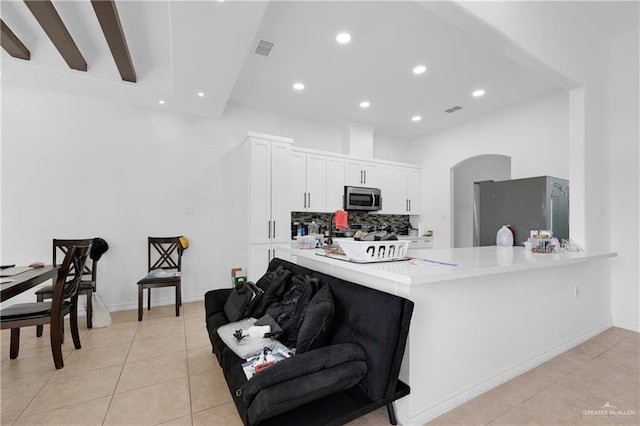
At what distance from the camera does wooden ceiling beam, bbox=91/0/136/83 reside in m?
2.16

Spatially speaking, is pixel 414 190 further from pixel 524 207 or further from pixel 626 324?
pixel 626 324

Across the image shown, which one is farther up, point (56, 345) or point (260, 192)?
point (260, 192)

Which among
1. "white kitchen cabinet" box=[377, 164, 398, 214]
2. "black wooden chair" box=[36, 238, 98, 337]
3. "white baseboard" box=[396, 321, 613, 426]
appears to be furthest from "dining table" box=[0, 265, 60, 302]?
"white kitchen cabinet" box=[377, 164, 398, 214]

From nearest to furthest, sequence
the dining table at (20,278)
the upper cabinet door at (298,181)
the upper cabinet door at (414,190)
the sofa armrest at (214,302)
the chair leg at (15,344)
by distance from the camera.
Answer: the dining table at (20,278)
the chair leg at (15,344)
the sofa armrest at (214,302)
the upper cabinet door at (298,181)
the upper cabinet door at (414,190)

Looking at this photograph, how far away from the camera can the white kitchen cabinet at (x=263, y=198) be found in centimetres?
395

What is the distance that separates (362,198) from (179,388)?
385cm

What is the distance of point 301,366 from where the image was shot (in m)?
1.35

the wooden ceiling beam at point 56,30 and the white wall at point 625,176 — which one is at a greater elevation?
the wooden ceiling beam at point 56,30

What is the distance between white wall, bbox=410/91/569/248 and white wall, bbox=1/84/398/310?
3.20 meters

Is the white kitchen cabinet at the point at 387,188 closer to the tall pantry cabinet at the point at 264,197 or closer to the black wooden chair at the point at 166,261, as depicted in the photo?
the tall pantry cabinet at the point at 264,197

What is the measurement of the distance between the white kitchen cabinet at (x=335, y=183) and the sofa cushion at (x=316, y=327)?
10.9 ft

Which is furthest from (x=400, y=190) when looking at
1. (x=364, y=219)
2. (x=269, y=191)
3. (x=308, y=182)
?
(x=269, y=191)

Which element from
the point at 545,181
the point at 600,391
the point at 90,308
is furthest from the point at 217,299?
the point at 545,181

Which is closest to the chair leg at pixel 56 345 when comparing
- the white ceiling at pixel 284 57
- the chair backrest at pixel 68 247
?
the chair backrest at pixel 68 247
